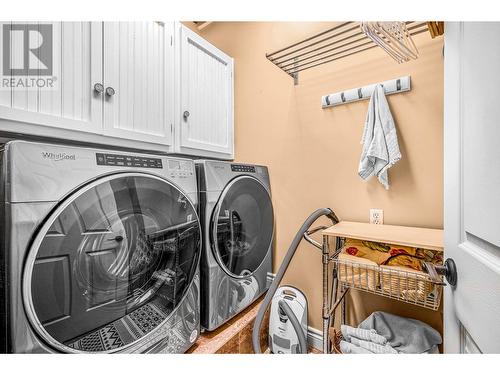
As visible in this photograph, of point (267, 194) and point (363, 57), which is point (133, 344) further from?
point (363, 57)

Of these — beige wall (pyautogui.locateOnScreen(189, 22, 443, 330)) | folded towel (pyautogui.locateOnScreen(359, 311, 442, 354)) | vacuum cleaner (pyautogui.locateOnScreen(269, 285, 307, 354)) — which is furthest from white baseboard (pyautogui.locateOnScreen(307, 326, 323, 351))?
folded towel (pyautogui.locateOnScreen(359, 311, 442, 354))

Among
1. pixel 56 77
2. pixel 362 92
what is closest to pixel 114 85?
pixel 56 77

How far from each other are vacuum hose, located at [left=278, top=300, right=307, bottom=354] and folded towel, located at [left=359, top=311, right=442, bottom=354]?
0.33m

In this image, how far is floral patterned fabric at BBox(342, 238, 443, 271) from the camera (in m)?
0.98

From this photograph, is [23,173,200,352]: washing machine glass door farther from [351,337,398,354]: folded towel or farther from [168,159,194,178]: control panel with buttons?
[351,337,398,354]: folded towel

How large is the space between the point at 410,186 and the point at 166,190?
1259 millimetres

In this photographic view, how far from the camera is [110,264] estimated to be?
0.82 m

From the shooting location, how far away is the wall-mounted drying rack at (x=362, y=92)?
1.25 m

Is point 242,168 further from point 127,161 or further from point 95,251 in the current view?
point 95,251

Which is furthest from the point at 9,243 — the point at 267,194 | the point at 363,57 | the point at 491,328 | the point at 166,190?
the point at 363,57

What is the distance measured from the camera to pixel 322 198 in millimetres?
1563

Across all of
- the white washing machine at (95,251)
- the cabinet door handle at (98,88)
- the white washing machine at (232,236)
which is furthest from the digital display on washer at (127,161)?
the cabinet door handle at (98,88)

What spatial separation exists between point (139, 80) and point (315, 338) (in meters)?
1.90

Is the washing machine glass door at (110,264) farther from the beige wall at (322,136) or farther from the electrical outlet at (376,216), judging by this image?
the electrical outlet at (376,216)
